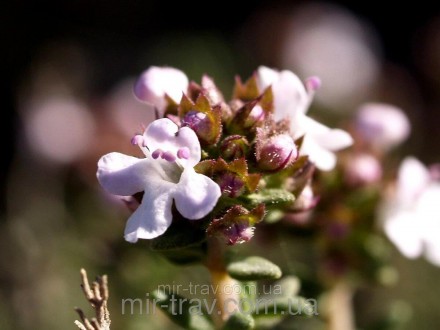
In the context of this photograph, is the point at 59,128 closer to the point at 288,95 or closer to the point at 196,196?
the point at 288,95

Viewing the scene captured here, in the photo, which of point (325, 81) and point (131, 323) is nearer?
point (131, 323)

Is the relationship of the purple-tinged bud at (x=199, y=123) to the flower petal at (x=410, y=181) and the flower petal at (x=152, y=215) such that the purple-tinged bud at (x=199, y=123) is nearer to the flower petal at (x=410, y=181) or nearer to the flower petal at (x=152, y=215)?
the flower petal at (x=152, y=215)

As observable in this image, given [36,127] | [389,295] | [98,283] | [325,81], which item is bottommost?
[98,283]

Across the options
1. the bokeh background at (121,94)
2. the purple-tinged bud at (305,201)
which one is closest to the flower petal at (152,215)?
the purple-tinged bud at (305,201)

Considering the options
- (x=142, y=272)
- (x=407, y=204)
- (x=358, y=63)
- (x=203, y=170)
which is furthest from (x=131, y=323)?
(x=358, y=63)

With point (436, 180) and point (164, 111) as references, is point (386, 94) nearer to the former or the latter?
point (436, 180)

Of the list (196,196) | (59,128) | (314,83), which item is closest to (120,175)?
(196,196)
